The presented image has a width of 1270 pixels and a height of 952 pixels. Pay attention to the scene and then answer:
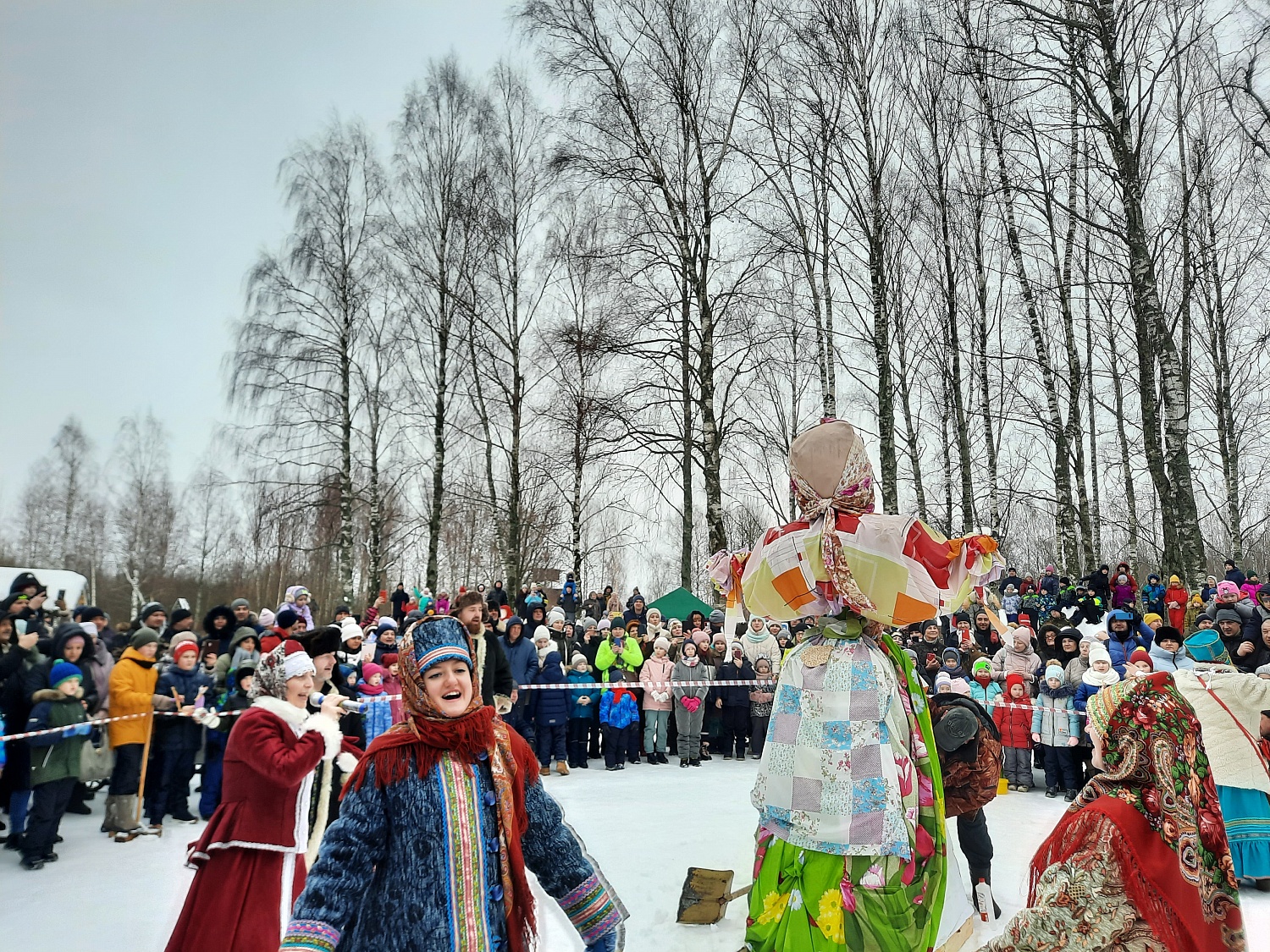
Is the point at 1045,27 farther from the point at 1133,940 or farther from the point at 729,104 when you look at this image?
the point at 1133,940

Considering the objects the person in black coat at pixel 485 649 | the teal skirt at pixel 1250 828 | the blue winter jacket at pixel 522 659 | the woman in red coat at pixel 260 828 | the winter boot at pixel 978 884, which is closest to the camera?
the woman in red coat at pixel 260 828

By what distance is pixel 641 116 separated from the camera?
58.6 ft

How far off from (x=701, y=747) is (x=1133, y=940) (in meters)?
9.90

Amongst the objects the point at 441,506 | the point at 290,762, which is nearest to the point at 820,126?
A: the point at 441,506

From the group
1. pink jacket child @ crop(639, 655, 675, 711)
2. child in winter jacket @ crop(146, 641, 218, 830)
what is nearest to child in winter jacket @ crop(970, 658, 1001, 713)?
pink jacket child @ crop(639, 655, 675, 711)

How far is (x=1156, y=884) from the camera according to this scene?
93.0 inches

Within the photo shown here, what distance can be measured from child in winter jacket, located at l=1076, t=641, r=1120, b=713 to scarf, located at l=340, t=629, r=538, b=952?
348 inches

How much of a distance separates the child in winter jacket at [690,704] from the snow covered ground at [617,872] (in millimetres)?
2088

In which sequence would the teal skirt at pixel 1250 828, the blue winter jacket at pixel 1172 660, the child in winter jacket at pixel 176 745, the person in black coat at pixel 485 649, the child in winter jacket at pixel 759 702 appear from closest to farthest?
the teal skirt at pixel 1250 828, the person in black coat at pixel 485 649, the child in winter jacket at pixel 176 745, the blue winter jacket at pixel 1172 660, the child in winter jacket at pixel 759 702

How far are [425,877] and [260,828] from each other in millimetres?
1648

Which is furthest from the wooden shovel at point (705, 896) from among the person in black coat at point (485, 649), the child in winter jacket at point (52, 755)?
the child in winter jacket at point (52, 755)

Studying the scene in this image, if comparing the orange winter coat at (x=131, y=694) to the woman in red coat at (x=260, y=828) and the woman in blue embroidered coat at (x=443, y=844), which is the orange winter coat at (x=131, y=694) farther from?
the woman in blue embroidered coat at (x=443, y=844)

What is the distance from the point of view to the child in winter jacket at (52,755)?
6.78 meters

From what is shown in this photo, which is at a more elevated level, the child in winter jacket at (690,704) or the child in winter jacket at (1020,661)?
the child in winter jacket at (1020,661)
